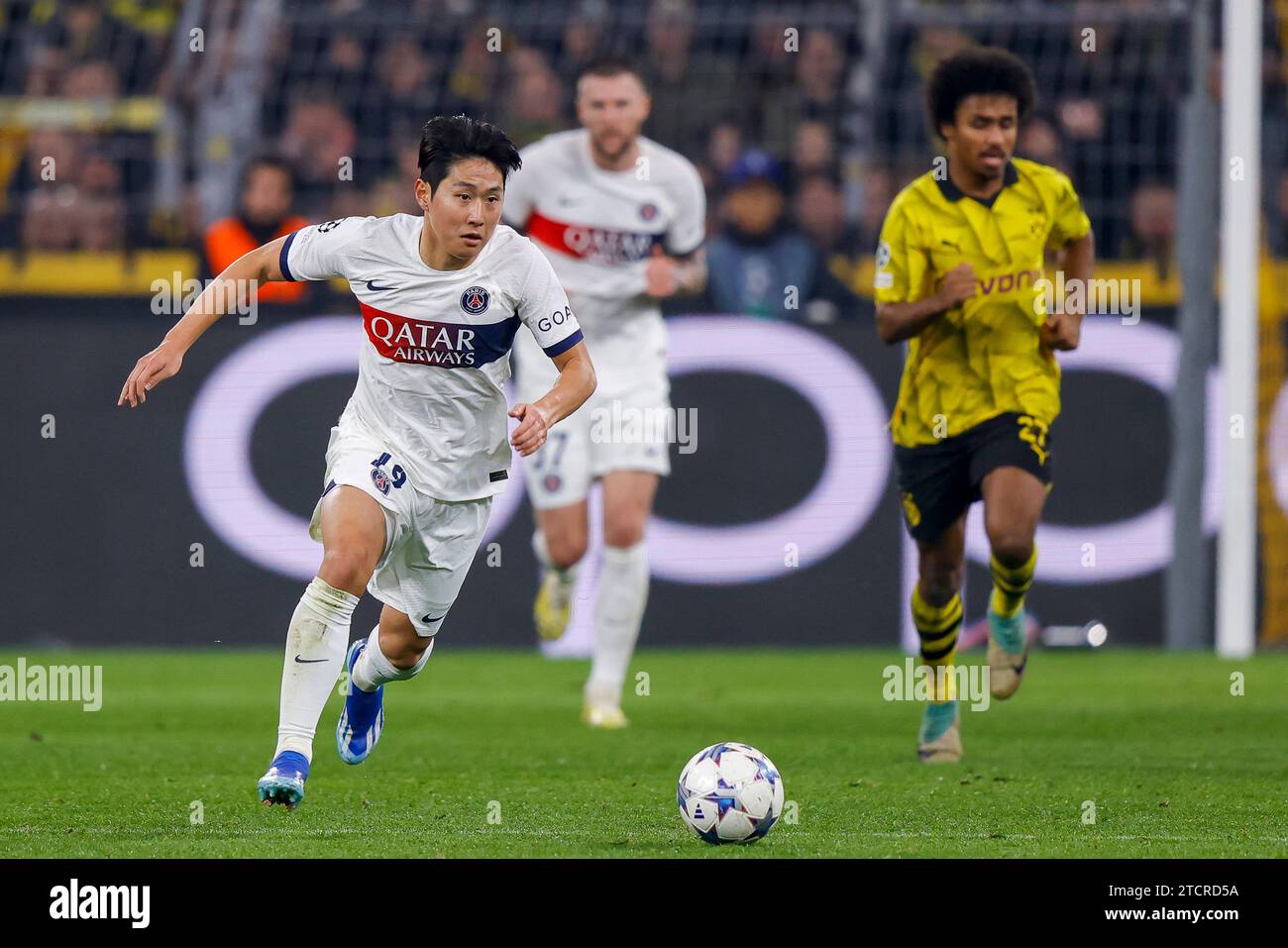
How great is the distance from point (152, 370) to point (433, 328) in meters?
0.87

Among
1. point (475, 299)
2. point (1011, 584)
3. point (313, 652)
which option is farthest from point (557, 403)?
point (1011, 584)

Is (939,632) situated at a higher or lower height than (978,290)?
lower

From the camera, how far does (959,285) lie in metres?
7.55

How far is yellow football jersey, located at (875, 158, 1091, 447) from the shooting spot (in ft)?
25.8

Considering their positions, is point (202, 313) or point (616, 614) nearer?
point (202, 313)

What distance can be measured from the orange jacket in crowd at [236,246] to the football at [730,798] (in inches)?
282

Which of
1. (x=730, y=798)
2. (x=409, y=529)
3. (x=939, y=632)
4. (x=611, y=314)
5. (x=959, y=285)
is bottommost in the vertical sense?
(x=730, y=798)

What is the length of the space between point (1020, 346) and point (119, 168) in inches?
314

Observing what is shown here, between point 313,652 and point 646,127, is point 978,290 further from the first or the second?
point 646,127

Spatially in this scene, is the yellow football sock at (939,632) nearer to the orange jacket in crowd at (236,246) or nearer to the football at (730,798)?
the football at (730,798)

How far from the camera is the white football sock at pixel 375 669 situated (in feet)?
23.7

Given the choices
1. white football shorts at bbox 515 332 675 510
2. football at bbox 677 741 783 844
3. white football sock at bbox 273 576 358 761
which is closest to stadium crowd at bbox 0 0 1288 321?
white football shorts at bbox 515 332 675 510

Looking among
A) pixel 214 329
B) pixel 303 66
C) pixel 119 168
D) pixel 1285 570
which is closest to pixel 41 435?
pixel 214 329

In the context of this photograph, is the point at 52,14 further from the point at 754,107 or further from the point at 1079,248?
the point at 1079,248
